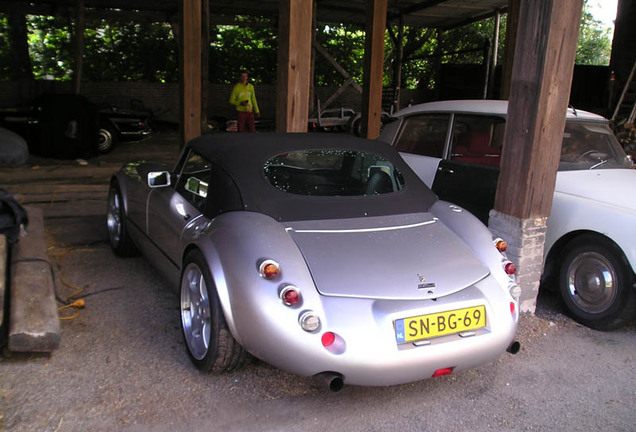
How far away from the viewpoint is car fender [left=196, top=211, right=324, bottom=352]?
8.48 feet

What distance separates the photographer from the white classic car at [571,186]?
390 cm

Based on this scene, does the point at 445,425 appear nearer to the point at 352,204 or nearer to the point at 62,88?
the point at 352,204

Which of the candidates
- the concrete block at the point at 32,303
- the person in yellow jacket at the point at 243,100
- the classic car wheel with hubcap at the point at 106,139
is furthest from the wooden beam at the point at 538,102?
the classic car wheel with hubcap at the point at 106,139

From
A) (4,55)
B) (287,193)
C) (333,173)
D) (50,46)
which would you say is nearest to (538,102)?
(333,173)

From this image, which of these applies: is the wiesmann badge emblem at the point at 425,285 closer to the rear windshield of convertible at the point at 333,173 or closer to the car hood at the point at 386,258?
the car hood at the point at 386,258

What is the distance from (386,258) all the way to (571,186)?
2.26m

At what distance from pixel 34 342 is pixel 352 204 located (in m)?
2.02

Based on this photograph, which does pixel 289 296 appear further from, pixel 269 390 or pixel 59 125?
pixel 59 125

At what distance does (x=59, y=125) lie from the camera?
11078mm

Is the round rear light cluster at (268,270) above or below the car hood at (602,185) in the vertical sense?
below

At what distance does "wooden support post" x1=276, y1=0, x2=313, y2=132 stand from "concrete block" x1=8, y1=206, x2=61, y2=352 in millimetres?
2377

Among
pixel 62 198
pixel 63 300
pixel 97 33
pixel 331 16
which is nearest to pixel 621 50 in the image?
pixel 331 16

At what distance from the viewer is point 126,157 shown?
11.8 m

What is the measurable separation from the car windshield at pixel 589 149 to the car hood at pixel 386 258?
6.81ft
